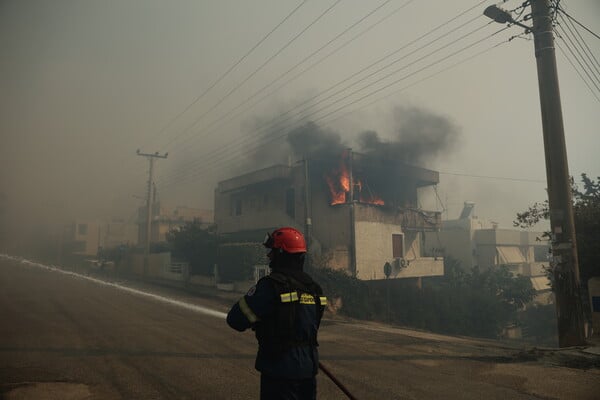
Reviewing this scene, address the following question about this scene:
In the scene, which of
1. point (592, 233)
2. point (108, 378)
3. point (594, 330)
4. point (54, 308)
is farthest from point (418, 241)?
point (108, 378)

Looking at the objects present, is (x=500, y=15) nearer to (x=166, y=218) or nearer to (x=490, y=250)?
(x=490, y=250)

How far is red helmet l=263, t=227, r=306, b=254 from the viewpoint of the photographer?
302 cm

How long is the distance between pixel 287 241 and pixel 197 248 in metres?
25.3

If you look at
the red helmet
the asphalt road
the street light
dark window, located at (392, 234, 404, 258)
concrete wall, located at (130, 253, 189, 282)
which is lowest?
the asphalt road

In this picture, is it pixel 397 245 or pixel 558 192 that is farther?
pixel 397 245

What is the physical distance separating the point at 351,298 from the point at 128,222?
223ft

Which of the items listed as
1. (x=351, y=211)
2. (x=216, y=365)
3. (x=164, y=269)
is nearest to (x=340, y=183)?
(x=351, y=211)

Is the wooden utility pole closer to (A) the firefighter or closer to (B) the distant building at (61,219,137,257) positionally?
(A) the firefighter

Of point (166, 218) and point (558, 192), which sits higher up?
point (166, 218)

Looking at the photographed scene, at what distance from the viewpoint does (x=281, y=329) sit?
278 centimetres

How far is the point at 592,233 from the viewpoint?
11602 millimetres

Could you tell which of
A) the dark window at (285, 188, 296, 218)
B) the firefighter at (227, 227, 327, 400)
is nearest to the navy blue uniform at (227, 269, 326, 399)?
the firefighter at (227, 227, 327, 400)

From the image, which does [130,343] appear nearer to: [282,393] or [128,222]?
[282,393]

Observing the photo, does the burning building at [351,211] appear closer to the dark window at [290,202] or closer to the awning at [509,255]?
the dark window at [290,202]
